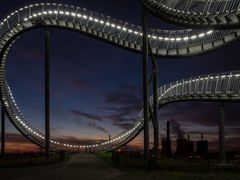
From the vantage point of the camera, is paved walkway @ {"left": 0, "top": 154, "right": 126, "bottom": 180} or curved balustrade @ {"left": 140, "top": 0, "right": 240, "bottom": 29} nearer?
paved walkway @ {"left": 0, "top": 154, "right": 126, "bottom": 180}

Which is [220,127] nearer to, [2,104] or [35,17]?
[35,17]

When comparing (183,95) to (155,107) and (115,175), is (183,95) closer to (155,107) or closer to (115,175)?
(155,107)

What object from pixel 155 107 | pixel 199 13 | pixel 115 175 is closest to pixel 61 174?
pixel 115 175

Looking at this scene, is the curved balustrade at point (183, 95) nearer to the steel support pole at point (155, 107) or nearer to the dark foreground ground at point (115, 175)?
the steel support pole at point (155, 107)

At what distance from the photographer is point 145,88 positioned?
40906mm

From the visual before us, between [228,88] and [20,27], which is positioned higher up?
[20,27]

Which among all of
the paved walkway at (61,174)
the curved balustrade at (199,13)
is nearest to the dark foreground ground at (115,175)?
the paved walkway at (61,174)

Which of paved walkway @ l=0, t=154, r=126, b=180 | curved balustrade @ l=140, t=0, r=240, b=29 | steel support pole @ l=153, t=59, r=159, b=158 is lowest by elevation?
paved walkway @ l=0, t=154, r=126, b=180

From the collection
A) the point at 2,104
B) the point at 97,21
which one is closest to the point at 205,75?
the point at 97,21

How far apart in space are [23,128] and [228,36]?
1260 inches

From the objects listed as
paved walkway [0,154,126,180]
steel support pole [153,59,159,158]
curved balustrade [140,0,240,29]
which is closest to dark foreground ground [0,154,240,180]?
paved walkway [0,154,126,180]

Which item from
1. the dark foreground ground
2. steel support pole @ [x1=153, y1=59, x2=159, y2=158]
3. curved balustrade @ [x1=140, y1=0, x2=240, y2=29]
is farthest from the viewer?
steel support pole @ [x1=153, y1=59, x2=159, y2=158]

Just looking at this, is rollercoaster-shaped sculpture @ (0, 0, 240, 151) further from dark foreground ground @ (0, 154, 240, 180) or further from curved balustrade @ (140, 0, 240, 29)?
dark foreground ground @ (0, 154, 240, 180)

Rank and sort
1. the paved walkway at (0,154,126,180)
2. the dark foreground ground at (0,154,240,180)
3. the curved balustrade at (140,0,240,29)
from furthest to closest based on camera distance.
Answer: the curved balustrade at (140,0,240,29)
the paved walkway at (0,154,126,180)
the dark foreground ground at (0,154,240,180)
